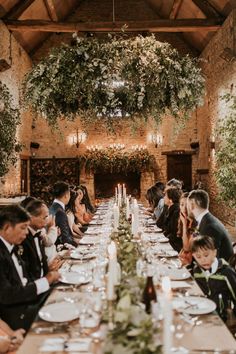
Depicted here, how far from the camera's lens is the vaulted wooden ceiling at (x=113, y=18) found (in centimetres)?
1038

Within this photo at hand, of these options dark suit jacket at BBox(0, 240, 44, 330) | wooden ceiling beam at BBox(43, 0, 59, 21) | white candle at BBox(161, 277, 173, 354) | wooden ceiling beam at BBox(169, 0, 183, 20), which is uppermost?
wooden ceiling beam at BBox(169, 0, 183, 20)

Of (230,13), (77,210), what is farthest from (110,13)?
(77,210)

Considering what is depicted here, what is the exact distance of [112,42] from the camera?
4.95 meters

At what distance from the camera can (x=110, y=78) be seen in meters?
4.83

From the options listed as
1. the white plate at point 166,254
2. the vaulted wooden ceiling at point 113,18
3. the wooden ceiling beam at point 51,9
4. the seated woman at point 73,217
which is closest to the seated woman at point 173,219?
the seated woman at point 73,217

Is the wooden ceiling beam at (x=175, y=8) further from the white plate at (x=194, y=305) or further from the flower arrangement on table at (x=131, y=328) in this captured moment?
the flower arrangement on table at (x=131, y=328)

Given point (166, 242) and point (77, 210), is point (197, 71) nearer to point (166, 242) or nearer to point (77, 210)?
point (166, 242)

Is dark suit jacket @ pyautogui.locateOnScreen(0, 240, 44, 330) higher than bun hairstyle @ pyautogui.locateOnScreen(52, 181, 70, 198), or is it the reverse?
bun hairstyle @ pyautogui.locateOnScreen(52, 181, 70, 198)

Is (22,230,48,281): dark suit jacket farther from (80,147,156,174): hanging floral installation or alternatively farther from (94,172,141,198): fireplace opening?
(94,172,141,198): fireplace opening

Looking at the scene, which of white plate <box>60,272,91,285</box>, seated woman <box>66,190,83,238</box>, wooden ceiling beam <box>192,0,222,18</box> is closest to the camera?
white plate <box>60,272,91,285</box>

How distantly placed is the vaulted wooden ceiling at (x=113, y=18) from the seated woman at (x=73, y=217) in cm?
326

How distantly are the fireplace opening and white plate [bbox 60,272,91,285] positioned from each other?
10.7 m

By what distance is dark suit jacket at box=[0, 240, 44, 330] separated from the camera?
2.77 metres

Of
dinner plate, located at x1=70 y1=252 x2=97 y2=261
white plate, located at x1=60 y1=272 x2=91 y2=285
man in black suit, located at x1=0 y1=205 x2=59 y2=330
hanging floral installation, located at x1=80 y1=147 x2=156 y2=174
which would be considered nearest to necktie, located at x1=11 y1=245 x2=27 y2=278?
man in black suit, located at x1=0 y1=205 x2=59 y2=330
